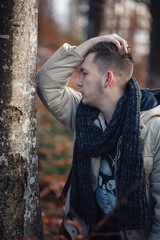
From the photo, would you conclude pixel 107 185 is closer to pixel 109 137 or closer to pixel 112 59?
pixel 109 137

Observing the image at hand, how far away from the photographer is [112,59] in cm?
297

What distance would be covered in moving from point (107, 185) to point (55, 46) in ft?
35.3

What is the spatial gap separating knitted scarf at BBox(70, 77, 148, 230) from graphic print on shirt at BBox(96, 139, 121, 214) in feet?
0.35

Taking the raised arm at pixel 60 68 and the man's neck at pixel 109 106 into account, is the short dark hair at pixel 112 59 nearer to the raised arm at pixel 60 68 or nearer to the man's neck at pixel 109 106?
the raised arm at pixel 60 68

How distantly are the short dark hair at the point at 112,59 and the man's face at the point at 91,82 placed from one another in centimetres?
5

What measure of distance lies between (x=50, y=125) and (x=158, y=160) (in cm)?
793

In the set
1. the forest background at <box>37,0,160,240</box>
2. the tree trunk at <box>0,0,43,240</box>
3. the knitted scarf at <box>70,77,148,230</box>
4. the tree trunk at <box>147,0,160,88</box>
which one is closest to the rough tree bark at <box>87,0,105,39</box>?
the forest background at <box>37,0,160,240</box>

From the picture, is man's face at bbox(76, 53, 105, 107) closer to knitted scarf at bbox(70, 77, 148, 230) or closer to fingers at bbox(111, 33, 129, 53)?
knitted scarf at bbox(70, 77, 148, 230)

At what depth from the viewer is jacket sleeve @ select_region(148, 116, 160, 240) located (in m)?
2.61

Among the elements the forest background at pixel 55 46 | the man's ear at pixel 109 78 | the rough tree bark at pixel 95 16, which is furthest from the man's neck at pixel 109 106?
the rough tree bark at pixel 95 16

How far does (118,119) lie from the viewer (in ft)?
9.21

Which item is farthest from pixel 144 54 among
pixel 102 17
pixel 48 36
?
pixel 102 17

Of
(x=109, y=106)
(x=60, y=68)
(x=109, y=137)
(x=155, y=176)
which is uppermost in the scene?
(x=60, y=68)

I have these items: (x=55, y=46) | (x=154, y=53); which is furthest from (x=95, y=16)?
(x=55, y=46)
